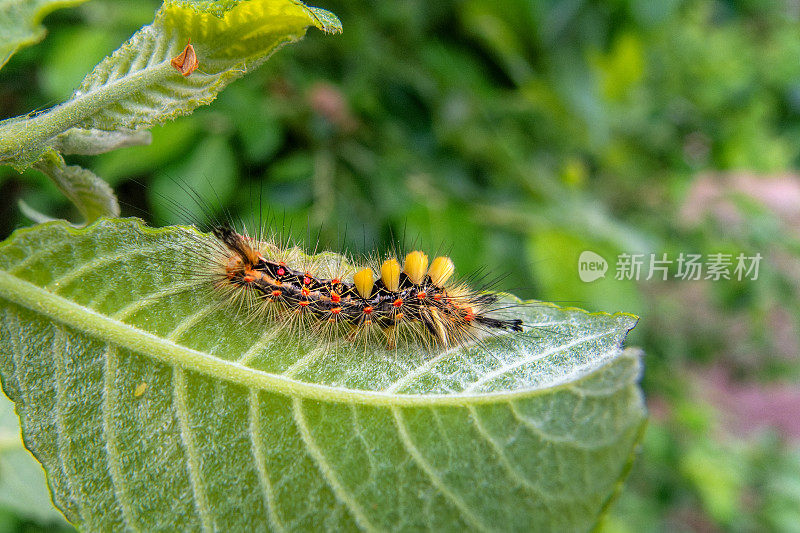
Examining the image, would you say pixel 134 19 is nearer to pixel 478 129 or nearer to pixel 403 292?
pixel 478 129

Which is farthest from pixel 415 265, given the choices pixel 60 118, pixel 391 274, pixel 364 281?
pixel 60 118

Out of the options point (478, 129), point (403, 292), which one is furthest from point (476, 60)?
point (403, 292)

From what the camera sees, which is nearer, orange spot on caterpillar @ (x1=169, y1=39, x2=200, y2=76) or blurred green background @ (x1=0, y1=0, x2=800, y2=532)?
orange spot on caterpillar @ (x1=169, y1=39, x2=200, y2=76)

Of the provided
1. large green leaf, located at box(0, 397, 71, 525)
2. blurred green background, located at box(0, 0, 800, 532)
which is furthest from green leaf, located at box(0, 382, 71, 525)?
blurred green background, located at box(0, 0, 800, 532)

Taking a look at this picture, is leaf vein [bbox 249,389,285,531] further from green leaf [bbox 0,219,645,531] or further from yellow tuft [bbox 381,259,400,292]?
yellow tuft [bbox 381,259,400,292]

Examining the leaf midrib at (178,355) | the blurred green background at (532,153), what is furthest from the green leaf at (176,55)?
the blurred green background at (532,153)

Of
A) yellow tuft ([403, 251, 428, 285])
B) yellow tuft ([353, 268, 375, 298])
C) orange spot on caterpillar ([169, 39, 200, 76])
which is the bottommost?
yellow tuft ([353, 268, 375, 298])

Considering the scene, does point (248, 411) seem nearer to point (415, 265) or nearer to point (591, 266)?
point (415, 265)
